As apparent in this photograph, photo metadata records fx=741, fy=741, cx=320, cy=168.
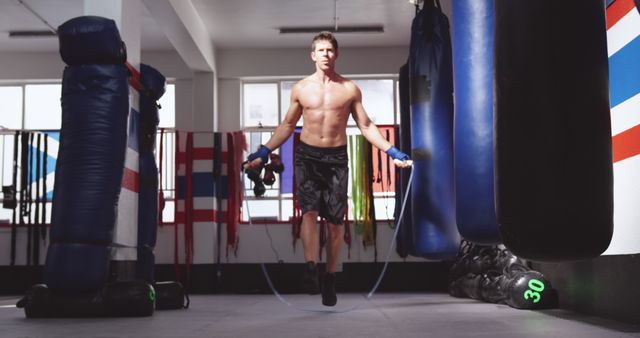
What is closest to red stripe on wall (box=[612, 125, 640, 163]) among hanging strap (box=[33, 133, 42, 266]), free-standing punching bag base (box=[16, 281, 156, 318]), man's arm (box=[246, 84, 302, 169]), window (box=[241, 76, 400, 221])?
man's arm (box=[246, 84, 302, 169])

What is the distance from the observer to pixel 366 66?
1020cm

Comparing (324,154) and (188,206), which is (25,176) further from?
(324,154)

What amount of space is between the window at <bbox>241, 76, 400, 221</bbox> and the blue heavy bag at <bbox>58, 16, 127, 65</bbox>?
4.95 metres

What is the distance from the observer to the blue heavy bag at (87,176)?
4641mm

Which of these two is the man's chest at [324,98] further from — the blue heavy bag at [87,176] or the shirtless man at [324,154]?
the blue heavy bag at [87,176]

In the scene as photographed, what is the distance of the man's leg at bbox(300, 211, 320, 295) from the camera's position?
4.34 m

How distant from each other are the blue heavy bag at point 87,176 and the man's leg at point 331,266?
142 centimetres

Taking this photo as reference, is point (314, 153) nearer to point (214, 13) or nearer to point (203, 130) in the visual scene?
point (214, 13)

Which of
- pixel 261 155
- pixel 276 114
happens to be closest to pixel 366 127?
pixel 261 155

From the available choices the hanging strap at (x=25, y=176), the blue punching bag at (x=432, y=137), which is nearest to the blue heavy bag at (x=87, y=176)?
the blue punching bag at (x=432, y=137)

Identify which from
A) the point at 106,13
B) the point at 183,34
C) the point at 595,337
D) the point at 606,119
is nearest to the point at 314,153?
the point at 595,337

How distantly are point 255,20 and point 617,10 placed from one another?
18.6 feet

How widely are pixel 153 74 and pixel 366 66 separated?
478cm

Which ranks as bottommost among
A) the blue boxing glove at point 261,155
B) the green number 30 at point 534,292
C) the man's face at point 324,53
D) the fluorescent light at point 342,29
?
the green number 30 at point 534,292
